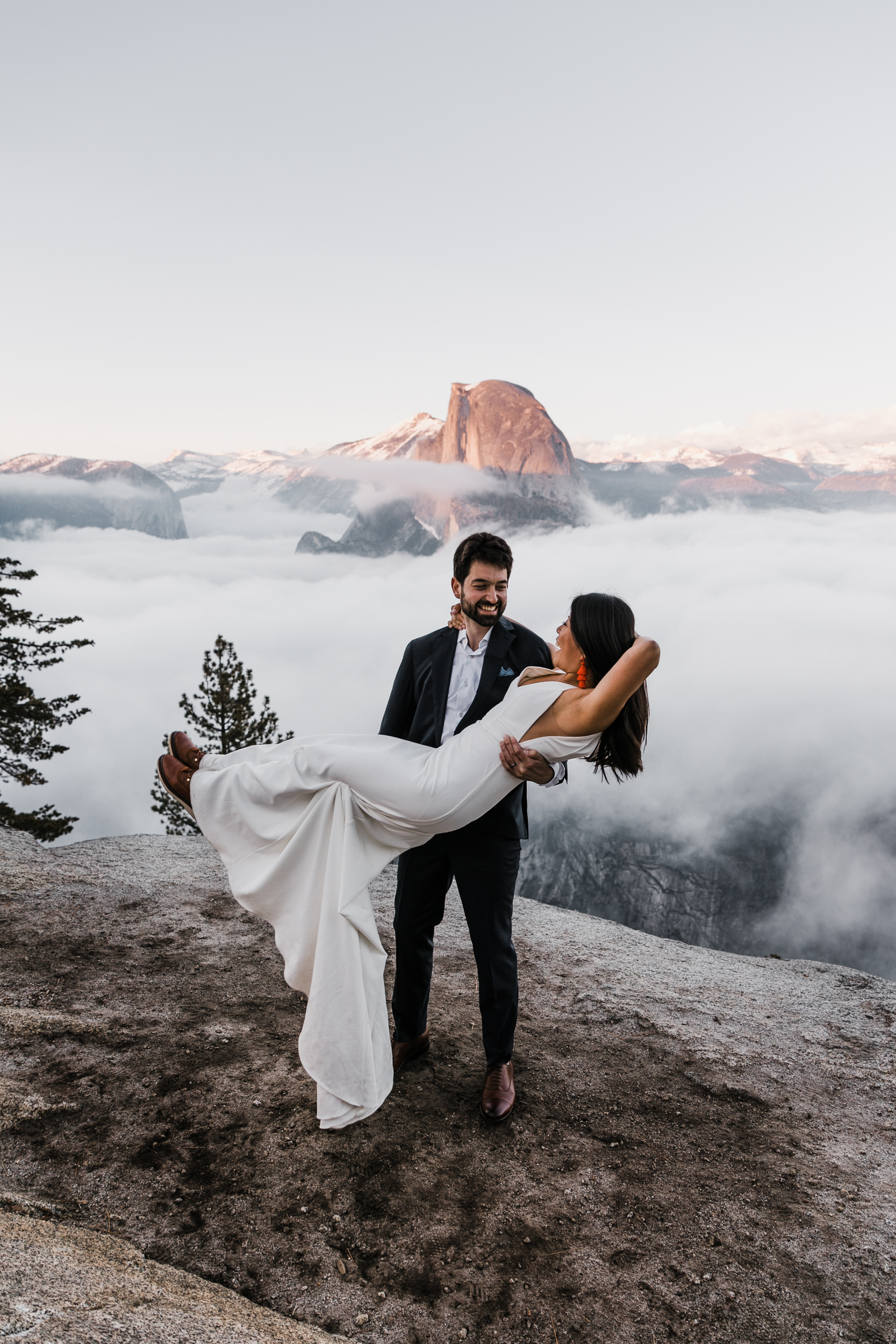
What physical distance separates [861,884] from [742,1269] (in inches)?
5293

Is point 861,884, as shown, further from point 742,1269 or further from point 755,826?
point 742,1269

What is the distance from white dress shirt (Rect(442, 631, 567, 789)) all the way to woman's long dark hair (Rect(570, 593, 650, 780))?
0.41 metres

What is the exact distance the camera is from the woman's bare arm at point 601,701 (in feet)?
11.5

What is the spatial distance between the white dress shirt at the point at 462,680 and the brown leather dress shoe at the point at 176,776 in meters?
1.46

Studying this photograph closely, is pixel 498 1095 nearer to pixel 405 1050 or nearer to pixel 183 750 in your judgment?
pixel 405 1050

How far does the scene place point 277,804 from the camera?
3986 millimetres

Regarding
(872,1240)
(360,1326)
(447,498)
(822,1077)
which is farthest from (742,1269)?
(447,498)

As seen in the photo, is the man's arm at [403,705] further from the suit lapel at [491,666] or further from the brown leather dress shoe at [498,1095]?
the brown leather dress shoe at [498,1095]

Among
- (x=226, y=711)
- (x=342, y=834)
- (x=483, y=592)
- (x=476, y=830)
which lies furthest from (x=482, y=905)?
(x=226, y=711)

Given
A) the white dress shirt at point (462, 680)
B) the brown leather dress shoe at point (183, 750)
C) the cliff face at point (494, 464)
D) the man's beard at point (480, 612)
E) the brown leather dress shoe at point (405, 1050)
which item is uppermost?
the cliff face at point (494, 464)

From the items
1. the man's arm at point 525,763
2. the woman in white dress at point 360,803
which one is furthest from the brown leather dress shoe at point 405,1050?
the man's arm at point 525,763

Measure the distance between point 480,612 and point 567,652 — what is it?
21.0 inches

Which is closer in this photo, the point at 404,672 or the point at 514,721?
the point at 514,721

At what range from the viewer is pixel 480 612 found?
4016 mm
